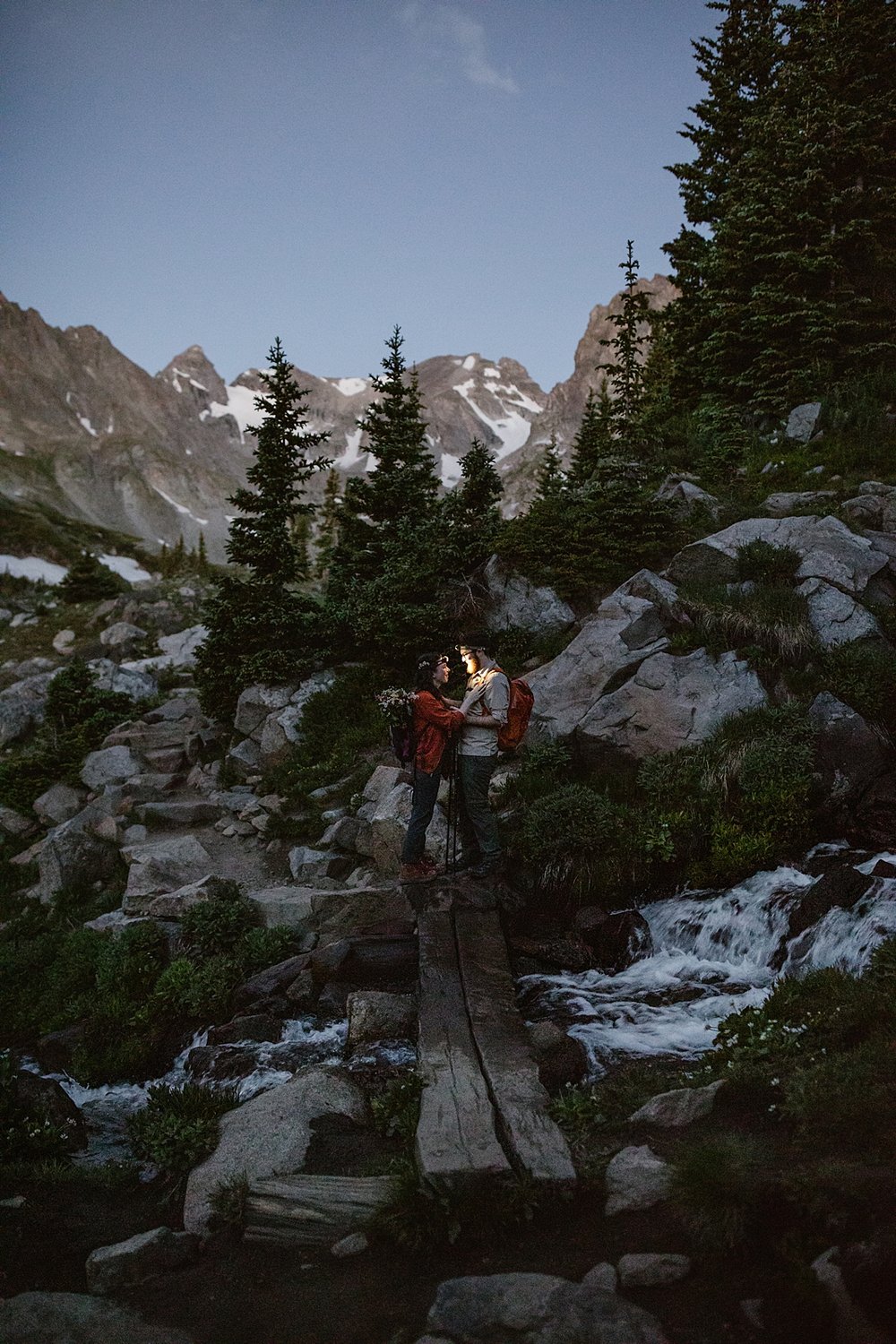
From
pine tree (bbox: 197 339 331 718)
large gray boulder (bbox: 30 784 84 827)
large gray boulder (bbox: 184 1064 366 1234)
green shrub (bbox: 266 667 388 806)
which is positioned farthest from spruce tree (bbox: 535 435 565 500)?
large gray boulder (bbox: 184 1064 366 1234)

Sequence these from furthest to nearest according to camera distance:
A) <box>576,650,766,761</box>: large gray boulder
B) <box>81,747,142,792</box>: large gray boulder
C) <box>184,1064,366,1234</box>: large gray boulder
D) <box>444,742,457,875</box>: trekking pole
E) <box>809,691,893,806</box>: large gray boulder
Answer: <box>81,747,142,792</box>: large gray boulder
<box>576,650,766,761</box>: large gray boulder
<box>444,742,457,875</box>: trekking pole
<box>809,691,893,806</box>: large gray boulder
<box>184,1064,366,1234</box>: large gray boulder

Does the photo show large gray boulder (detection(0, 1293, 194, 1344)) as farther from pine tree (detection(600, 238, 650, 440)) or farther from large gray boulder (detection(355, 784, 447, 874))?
pine tree (detection(600, 238, 650, 440))

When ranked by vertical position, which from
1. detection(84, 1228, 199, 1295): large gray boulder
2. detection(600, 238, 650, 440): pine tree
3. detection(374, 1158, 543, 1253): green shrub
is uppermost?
Result: detection(600, 238, 650, 440): pine tree

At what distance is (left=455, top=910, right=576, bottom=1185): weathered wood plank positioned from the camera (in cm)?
477

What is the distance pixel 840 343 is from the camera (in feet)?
66.0

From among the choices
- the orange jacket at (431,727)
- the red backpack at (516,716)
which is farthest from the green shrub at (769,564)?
the orange jacket at (431,727)

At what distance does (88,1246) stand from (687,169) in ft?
106

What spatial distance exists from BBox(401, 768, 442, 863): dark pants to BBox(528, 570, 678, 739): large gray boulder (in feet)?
10.3

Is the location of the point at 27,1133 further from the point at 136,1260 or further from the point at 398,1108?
the point at 398,1108

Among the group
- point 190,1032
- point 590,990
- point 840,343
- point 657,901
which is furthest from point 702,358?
point 190,1032

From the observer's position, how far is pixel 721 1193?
12.1ft

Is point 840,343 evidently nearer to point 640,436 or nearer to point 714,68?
point 640,436

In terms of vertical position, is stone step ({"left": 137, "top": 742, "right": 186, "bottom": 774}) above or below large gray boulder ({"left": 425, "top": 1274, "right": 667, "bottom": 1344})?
above

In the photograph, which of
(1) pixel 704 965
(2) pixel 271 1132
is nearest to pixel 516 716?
(1) pixel 704 965
